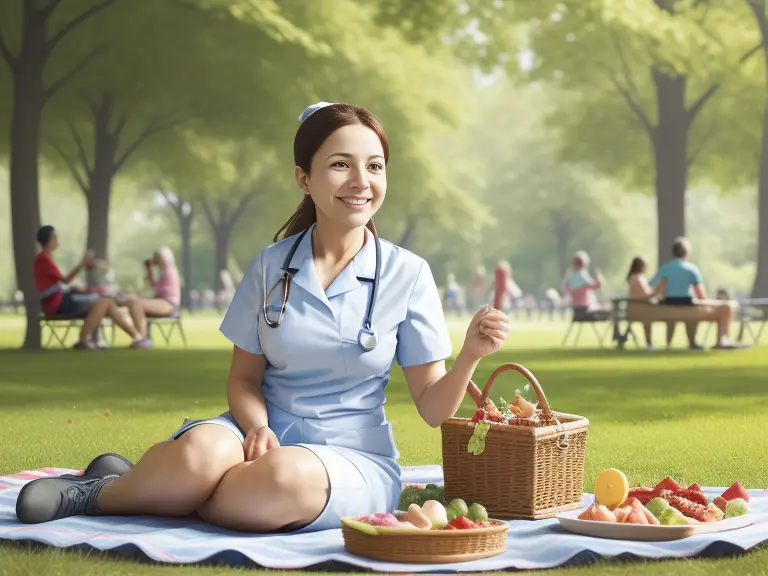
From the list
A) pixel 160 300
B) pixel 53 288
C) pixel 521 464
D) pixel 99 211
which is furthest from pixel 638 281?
pixel 521 464

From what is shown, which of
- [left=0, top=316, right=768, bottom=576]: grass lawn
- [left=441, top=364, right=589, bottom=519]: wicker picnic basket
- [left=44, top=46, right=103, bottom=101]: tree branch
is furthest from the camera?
[left=44, top=46, right=103, bottom=101]: tree branch

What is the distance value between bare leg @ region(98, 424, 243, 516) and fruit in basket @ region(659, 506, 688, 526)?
1.66 metres

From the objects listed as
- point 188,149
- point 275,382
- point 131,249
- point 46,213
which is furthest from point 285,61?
point 46,213

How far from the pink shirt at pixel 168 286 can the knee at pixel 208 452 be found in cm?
1668

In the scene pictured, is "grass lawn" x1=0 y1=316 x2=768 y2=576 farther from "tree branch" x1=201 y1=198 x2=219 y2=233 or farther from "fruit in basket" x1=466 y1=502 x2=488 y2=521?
"tree branch" x1=201 y1=198 x2=219 y2=233

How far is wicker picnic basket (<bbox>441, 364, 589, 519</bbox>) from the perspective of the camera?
5.59 meters

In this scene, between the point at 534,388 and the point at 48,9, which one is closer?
the point at 534,388

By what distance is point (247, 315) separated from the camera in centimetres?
552

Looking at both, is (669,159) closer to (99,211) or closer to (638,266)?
(638,266)

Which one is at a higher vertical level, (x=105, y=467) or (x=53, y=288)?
(x=53, y=288)

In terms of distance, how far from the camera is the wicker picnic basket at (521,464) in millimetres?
5594

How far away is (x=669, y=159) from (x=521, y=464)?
25217 mm

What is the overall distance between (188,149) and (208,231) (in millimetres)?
34137

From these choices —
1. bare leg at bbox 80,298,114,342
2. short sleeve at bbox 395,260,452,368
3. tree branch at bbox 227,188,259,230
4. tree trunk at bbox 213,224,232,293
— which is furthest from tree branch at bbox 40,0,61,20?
tree trunk at bbox 213,224,232,293
